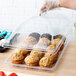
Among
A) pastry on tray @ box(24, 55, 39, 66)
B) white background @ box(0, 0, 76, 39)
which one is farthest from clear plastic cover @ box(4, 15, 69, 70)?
white background @ box(0, 0, 76, 39)

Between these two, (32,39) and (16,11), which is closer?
(32,39)

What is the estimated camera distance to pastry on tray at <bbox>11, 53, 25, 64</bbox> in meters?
1.48

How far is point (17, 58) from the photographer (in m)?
1.49

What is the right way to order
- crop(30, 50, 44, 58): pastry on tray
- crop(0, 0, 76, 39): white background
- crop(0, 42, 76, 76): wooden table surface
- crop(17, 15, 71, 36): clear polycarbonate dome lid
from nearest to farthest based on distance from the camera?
crop(0, 42, 76, 76): wooden table surface → crop(30, 50, 44, 58): pastry on tray → crop(17, 15, 71, 36): clear polycarbonate dome lid → crop(0, 0, 76, 39): white background

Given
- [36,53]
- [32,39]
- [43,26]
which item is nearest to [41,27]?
[43,26]

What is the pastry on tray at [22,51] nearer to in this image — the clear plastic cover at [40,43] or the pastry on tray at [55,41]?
the clear plastic cover at [40,43]

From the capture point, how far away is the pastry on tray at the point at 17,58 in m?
1.48

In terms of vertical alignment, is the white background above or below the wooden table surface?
above

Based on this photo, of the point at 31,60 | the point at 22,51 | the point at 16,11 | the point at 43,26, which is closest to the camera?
the point at 31,60

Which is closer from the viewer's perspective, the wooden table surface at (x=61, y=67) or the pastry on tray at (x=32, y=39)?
the wooden table surface at (x=61, y=67)

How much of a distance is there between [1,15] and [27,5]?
0.43m

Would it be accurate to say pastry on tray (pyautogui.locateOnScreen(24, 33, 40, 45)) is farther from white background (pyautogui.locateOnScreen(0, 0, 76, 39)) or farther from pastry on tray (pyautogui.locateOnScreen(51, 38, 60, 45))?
white background (pyautogui.locateOnScreen(0, 0, 76, 39))

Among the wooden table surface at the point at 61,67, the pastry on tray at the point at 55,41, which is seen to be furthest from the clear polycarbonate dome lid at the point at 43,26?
the wooden table surface at the point at 61,67

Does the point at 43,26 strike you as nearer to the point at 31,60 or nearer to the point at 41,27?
the point at 41,27
